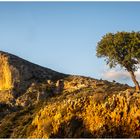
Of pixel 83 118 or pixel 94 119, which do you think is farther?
pixel 83 118

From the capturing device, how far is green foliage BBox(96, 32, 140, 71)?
61.5m

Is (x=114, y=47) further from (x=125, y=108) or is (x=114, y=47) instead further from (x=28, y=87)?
(x=28, y=87)

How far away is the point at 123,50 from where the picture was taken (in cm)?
6244

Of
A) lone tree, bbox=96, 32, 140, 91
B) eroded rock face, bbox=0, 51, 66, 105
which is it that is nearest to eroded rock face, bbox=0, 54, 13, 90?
eroded rock face, bbox=0, 51, 66, 105

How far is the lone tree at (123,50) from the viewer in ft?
202

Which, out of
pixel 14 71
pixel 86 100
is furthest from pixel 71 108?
pixel 14 71

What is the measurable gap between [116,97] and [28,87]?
37.9 meters

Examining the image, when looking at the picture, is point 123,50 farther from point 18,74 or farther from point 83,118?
point 18,74

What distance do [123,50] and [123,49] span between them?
1.30 feet

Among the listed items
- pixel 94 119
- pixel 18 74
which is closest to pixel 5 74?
pixel 18 74

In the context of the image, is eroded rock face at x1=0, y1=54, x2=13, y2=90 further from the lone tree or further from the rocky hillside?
the lone tree

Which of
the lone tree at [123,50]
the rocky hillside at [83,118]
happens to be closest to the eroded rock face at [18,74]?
the rocky hillside at [83,118]

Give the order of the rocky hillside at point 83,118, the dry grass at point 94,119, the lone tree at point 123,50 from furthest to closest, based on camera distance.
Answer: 1. the lone tree at point 123,50
2. the rocky hillside at point 83,118
3. the dry grass at point 94,119

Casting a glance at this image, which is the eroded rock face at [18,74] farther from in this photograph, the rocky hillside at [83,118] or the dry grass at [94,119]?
the dry grass at [94,119]
